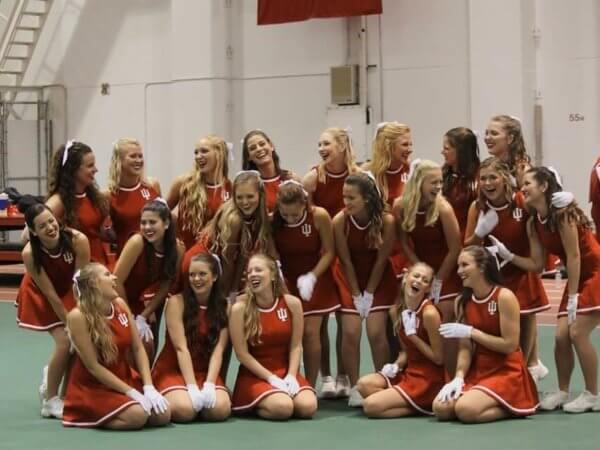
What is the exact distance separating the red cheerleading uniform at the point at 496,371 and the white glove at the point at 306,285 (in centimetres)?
96

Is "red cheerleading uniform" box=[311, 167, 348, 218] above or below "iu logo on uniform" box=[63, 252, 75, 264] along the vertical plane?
above

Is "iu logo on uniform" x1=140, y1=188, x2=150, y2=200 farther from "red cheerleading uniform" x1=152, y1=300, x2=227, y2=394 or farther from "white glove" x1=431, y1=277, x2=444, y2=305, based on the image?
"white glove" x1=431, y1=277, x2=444, y2=305

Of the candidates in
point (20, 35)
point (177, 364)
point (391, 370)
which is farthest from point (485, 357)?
point (20, 35)

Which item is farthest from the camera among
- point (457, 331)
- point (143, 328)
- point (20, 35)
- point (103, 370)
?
point (20, 35)

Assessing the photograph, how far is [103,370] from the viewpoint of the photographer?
616cm

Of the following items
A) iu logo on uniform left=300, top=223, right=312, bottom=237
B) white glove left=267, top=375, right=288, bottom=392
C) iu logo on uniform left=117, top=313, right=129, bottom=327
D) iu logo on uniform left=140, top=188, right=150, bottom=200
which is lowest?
white glove left=267, top=375, right=288, bottom=392

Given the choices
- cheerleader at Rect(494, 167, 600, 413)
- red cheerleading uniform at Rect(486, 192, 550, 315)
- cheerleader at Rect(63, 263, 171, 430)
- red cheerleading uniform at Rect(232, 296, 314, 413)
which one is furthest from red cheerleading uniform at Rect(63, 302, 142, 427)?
cheerleader at Rect(494, 167, 600, 413)

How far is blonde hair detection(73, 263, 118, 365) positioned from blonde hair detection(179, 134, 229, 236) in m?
1.11

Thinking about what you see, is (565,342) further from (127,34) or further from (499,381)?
(127,34)

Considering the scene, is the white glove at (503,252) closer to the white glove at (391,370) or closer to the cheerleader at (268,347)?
the white glove at (391,370)

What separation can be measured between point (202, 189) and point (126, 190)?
1.67 ft

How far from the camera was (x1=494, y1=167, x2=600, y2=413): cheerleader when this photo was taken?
21.1 feet

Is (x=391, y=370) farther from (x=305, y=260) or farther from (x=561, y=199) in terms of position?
(x=561, y=199)

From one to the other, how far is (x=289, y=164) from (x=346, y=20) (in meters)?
2.24
